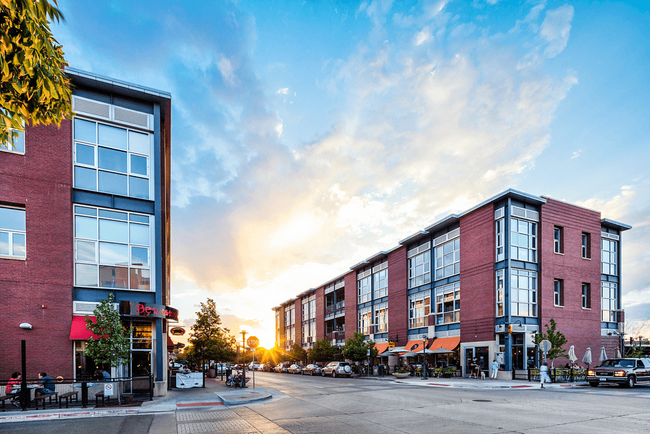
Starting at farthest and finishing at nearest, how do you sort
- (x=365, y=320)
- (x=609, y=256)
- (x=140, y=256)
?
(x=365, y=320), (x=609, y=256), (x=140, y=256)

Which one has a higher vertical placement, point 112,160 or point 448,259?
point 112,160

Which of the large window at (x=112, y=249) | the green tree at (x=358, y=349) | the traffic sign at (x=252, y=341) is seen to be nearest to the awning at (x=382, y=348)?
the green tree at (x=358, y=349)

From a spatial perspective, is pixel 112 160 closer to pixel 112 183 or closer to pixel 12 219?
pixel 112 183

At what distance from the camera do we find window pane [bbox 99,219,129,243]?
21.0 m

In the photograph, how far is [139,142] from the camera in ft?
73.9

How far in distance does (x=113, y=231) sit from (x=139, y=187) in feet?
8.54

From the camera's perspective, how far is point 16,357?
58.4 feet

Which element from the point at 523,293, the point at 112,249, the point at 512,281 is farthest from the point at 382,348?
the point at 112,249

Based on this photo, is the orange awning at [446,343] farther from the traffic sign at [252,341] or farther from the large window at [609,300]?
the traffic sign at [252,341]

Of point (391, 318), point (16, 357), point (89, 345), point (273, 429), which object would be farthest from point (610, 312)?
point (16, 357)

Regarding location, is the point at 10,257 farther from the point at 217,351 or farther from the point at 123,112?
the point at 217,351

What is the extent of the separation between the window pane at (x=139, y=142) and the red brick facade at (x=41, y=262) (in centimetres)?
280

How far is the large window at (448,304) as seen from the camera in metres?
38.0

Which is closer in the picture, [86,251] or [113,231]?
[86,251]
